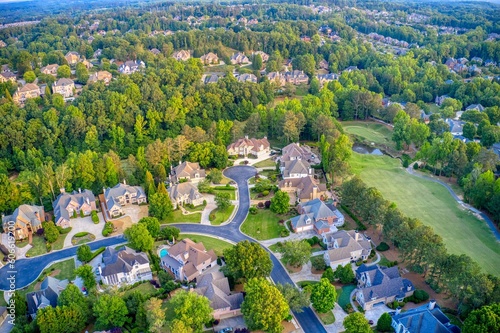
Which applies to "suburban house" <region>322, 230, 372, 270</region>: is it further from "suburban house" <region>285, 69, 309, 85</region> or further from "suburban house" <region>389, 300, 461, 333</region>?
"suburban house" <region>285, 69, 309, 85</region>

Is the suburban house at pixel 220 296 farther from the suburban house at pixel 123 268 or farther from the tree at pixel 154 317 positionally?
the suburban house at pixel 123 268

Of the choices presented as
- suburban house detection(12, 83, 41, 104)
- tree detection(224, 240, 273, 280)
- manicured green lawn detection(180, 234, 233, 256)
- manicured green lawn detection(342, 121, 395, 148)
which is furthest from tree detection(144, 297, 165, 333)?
suburban house detection(12, 83, 41, 104)

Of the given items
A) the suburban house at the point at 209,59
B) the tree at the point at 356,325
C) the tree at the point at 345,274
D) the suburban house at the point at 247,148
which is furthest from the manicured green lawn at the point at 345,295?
the suburban house at the point at 209,59

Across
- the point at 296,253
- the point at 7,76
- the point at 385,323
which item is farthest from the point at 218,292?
the point at 7,76

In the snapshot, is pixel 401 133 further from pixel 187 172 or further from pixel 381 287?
pixel 381 287

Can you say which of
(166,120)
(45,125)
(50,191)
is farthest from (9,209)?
(166,120)

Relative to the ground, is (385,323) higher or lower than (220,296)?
lower
